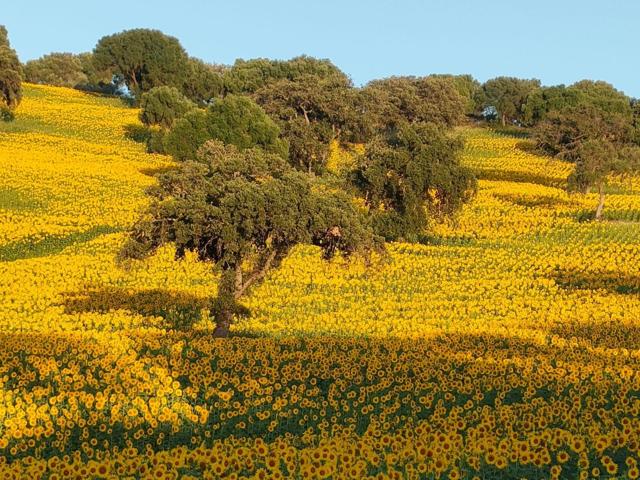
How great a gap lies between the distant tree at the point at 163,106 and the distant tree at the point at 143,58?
29466mm

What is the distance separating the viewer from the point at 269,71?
358 feet

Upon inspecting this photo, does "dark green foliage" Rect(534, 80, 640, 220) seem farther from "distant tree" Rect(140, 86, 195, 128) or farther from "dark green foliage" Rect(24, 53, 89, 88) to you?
"dark green foliage" Rect(24, 53, 89, 88)

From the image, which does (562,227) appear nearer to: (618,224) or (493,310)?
(618,224)

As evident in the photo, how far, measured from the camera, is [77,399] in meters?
13.9

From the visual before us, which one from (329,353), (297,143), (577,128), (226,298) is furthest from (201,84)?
(329,353)

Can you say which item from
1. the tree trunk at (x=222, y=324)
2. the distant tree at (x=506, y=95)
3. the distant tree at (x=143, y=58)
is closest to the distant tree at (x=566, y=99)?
the distant tree at (x=506, y=95)

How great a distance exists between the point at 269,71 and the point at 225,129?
4957 cm

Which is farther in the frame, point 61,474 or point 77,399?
point 77,399

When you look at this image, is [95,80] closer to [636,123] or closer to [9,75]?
[9,75]

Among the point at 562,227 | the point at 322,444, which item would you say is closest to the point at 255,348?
the point at 322,444

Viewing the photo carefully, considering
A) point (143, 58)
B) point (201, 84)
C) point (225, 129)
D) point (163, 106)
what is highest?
point (143, 58)

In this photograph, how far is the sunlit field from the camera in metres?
9.47

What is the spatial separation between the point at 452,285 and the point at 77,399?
22934 millimetres

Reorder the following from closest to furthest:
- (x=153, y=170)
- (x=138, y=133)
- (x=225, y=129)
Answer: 1. (x=225, y=129)
2. (x=153, y=170)
3. (x=138, y=133)
